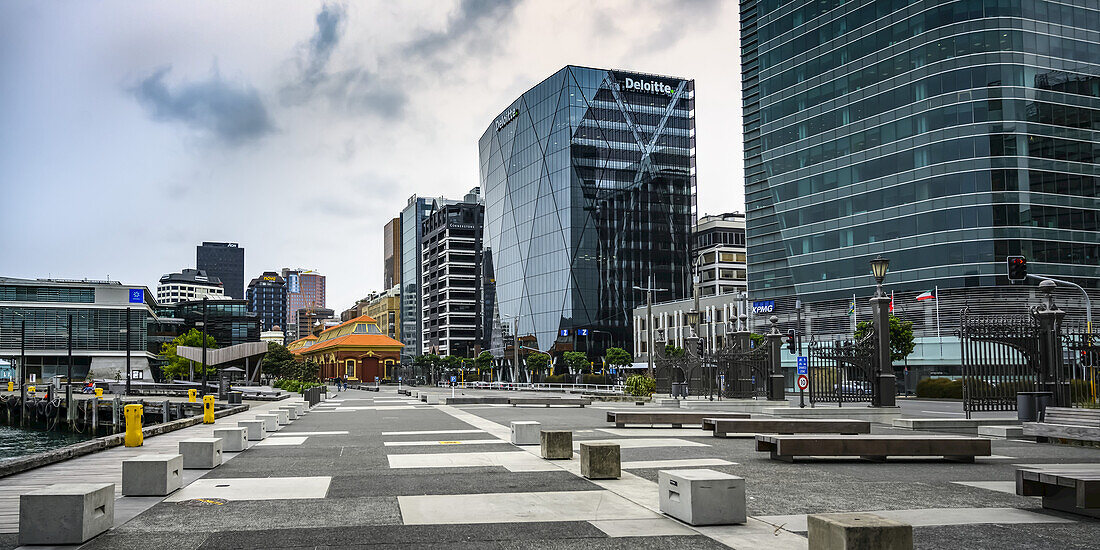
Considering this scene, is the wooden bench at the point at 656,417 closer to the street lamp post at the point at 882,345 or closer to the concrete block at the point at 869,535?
the street lamp post at the point at 882,345

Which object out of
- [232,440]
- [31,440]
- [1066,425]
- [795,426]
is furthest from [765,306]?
[232,440]

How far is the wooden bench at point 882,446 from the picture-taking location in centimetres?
1577

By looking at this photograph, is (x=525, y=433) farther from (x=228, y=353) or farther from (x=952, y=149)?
(x=228, y=353)

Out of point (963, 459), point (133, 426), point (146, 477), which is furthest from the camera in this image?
point (133, 426)

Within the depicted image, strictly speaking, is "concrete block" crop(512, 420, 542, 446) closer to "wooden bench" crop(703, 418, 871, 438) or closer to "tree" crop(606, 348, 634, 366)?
"wooden bench" crop(703, 418, 871, 438)

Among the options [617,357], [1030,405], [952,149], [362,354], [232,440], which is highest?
[952,149]

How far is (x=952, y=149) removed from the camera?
73.9 m

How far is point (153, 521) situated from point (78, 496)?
141cm

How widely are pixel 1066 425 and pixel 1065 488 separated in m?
11.3

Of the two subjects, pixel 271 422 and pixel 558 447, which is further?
pixel 271 422

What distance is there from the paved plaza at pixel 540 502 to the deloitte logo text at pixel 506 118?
143 meters

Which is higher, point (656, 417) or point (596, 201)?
point (596, 201)

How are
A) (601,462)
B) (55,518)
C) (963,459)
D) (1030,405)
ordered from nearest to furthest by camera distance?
(55,518), (601,462), (963,459), (1030,405)

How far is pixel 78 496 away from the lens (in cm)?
898
